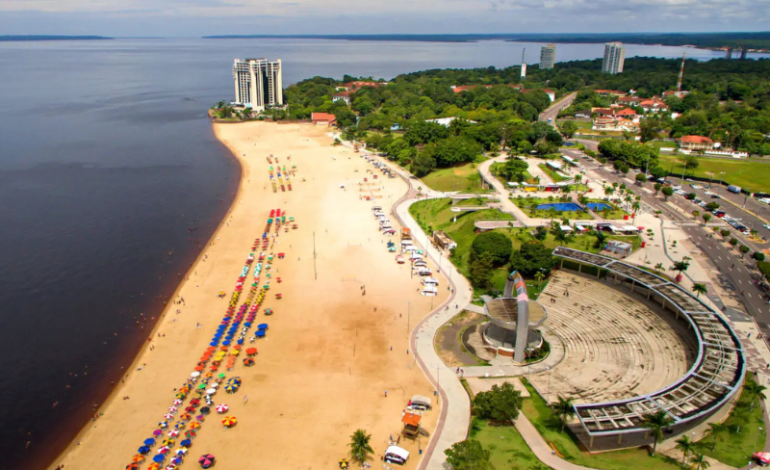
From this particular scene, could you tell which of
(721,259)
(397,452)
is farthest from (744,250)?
(397,452)

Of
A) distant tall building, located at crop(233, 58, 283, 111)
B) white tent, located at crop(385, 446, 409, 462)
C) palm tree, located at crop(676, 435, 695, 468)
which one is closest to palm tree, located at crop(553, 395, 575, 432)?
palm tree, located at crop(676, 435, 695, 468)

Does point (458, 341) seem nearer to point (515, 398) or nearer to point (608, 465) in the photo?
point (515, 398)

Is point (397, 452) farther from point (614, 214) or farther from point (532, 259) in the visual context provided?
point (614, 214)

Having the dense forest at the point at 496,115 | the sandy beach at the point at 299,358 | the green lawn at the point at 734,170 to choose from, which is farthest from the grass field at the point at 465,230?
the green lawn at the point at 734,170

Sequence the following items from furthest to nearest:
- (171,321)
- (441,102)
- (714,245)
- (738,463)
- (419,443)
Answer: (441,102)
(714,245)
(171,321)
(419,443)
(738,463)

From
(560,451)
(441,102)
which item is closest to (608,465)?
(560,451)

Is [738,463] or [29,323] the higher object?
[738,463]

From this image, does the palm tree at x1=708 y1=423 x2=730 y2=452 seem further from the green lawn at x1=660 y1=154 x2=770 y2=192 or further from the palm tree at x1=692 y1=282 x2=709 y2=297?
the green lawn at x1=660 y1=154 x2=770 y2=192
